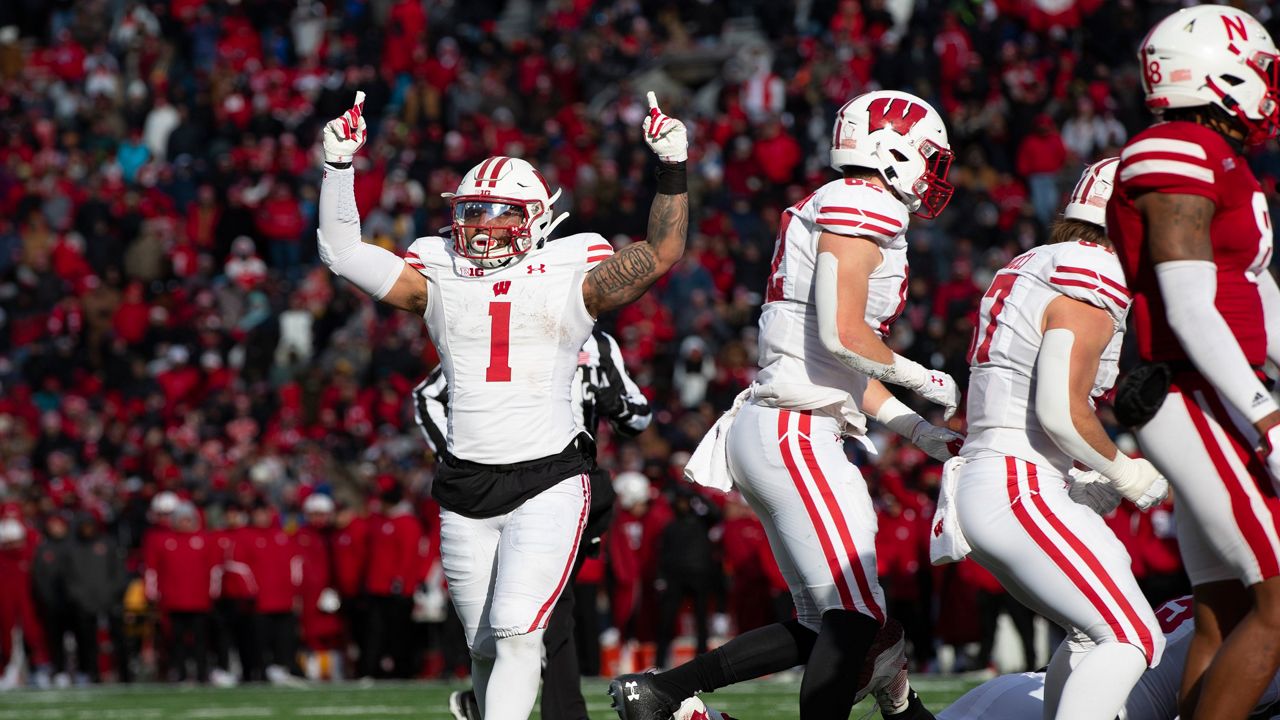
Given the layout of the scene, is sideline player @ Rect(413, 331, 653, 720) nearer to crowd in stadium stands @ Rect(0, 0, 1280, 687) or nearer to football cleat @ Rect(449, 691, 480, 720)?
football cleat @ Rect(449, 691, 480, 720)

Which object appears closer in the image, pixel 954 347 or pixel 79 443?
pixel 954 347

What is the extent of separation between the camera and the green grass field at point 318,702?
9.88 metres

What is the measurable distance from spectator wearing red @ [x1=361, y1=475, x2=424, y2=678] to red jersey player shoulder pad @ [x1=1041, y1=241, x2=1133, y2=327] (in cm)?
1015

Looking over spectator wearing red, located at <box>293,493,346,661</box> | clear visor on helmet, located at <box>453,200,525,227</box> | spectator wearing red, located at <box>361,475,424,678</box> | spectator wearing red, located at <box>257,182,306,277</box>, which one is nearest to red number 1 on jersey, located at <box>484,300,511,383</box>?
clear visor on helmet, located at <box>453,200,525,227</box>

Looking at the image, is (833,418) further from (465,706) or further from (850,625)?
(465,706)

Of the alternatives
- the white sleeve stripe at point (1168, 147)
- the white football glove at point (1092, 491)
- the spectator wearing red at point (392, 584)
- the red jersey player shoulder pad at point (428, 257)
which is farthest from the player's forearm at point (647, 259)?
the spectator wearing red at point (392, 584)

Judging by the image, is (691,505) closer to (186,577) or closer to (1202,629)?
(186,577)

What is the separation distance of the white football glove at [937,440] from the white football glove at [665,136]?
108 cm

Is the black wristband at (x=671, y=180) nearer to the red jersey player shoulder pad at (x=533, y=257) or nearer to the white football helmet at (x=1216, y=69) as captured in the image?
the red jersey player shoulder pad at (x=533, y=257)

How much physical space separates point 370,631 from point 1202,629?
1115 centimetres

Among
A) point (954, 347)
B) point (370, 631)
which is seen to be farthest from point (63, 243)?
point (954, 347)

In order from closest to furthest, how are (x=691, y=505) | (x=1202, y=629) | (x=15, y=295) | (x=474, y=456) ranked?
(x=1202, y=629), (x=474, y=456), (x=691, y=505), (x=15, y=295)

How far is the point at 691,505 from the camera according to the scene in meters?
14.3

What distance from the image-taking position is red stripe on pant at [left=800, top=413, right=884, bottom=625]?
536 cm
